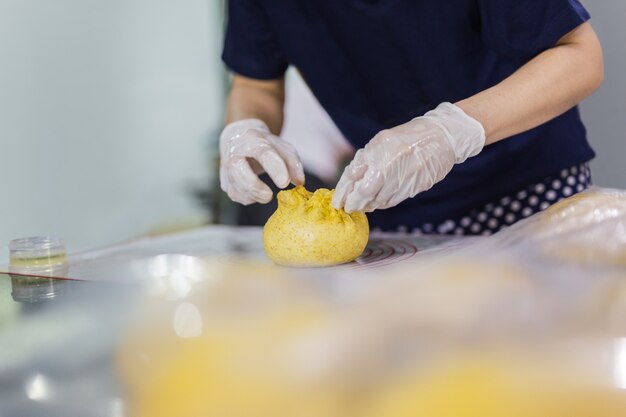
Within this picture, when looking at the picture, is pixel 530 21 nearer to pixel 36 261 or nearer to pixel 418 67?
pixel 418 67

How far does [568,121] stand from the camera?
5.38ft

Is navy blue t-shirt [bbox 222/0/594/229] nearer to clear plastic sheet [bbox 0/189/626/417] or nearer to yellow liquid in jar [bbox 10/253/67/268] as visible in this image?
clear plastic sheet [bbox 0/189/626/417]

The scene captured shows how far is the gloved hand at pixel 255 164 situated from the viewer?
1.38 metres

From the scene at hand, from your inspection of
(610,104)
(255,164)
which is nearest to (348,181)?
(255,164)

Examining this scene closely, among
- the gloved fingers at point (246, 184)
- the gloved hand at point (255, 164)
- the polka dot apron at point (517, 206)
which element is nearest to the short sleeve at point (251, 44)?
the gloved hand at point (255, 164)

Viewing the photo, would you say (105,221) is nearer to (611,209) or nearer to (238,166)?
(238,166)

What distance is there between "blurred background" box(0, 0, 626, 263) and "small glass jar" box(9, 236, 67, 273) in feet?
2.32

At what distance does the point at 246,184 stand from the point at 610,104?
1.34 meters

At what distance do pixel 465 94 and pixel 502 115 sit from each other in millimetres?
317

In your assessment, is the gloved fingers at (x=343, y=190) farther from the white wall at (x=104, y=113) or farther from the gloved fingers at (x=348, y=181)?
the white wall at (x=104, y=113)

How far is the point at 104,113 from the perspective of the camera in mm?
2832

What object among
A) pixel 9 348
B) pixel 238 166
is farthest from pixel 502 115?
pixel 9 348

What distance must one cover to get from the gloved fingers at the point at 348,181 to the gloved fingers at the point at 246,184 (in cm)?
22

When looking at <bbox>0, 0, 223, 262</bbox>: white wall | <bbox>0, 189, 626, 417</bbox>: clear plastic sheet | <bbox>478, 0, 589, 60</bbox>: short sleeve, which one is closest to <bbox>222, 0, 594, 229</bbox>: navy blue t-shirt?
<bbox>478, 0, 589, 60</bbox>: short sleeve
